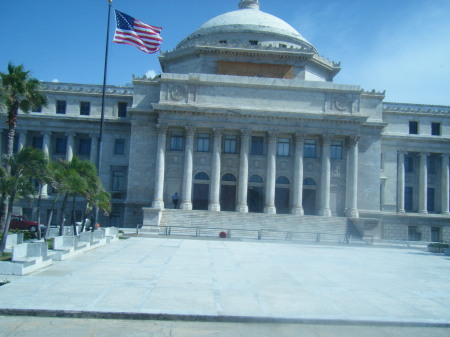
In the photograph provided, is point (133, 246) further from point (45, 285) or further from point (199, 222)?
point (199, 222)

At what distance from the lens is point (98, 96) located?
5031 cm

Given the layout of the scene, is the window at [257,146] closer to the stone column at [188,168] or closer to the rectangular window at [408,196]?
the stone column at [188,168]

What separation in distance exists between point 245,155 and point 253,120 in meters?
3.63

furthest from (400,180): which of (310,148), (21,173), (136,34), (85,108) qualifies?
(21,173)

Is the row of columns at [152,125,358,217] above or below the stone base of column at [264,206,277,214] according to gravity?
above

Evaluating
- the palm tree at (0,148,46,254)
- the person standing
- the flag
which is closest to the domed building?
the person standing

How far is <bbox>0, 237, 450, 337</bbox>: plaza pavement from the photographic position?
31.6 ft

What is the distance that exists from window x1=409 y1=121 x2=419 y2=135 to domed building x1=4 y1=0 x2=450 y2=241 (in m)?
0.12

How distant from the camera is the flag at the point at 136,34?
103ft

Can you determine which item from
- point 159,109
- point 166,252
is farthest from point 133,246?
point 159,109

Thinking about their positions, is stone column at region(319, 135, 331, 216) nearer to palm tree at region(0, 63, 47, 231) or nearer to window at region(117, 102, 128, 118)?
window at region(117, 102, 128, 118)

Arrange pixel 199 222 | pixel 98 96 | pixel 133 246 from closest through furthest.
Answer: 1. pixel 133 246
2. pixel 199 222
3. pixel 98 96

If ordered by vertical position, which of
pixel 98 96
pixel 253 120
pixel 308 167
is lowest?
pixel 308 167

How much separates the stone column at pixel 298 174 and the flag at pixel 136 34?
18189 mm
